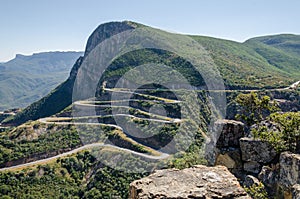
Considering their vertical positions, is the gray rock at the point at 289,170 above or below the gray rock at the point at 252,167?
above

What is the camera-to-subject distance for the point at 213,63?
119062mm

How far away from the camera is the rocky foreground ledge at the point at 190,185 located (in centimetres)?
824

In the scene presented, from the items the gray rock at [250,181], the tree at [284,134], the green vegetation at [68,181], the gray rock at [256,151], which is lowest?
the green vegetation at [68,181]

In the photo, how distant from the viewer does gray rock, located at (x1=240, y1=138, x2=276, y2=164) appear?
58.6 feet

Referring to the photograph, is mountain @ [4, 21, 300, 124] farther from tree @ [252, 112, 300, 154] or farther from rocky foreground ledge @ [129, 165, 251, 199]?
rocky foreground ledge @ [129, 165, 251, 199]

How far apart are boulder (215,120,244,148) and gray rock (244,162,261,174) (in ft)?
6.21

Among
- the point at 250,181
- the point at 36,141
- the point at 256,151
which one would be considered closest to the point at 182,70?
the point at 36,141

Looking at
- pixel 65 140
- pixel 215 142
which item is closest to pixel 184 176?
pixel 215 142

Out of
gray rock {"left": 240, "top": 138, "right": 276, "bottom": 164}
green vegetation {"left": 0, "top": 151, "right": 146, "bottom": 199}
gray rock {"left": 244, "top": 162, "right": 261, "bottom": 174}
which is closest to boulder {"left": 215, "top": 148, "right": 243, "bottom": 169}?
gray rock {"left": 244, "top": 162, "right": 261, "bottom": 174}

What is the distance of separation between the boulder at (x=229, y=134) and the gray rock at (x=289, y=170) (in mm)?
5242

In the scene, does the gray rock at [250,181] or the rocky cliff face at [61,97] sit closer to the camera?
the gray rock at [250,181]

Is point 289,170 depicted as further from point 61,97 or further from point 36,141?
point 61,97

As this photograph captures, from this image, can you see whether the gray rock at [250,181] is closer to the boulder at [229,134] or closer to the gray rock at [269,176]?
the gray rock at [269,176]

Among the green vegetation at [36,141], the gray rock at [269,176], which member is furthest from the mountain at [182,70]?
the gray rock at [269,176]
